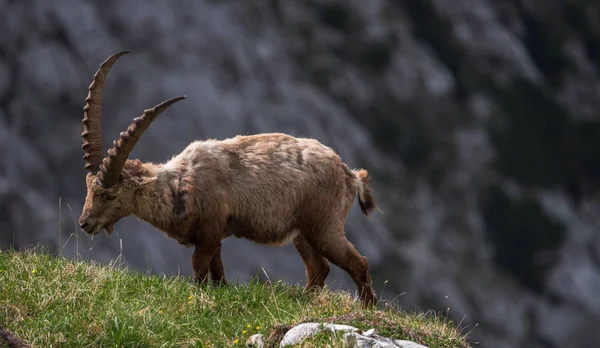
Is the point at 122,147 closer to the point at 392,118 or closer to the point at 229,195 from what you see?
the point at 229,195

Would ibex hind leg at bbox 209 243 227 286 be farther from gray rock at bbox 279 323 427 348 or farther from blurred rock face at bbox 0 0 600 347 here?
blurred rock face at bbox 0 0 600 347

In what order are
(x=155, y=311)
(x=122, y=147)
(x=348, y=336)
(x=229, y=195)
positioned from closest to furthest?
1. (x=348, y=336)
2. (x=155, y=311)
3. (x=122, y=147)
4. (x=229, y=195)

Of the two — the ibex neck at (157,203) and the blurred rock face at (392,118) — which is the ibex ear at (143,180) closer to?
the ibex neck at (157,203)

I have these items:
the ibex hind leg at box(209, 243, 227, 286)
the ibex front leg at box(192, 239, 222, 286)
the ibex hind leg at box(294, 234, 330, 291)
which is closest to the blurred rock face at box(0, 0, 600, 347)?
the ibex hind leg at box(294, 234, 330, 291)

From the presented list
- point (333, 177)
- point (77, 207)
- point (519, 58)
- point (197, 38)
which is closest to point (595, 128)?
point (519, 58)

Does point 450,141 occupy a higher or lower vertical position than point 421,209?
higher

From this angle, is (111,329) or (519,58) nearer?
(111,329)

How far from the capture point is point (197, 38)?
84.1 metres

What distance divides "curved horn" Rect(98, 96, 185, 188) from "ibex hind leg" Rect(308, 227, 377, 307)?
243 cm

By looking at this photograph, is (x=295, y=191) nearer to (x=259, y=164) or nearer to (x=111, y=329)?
(x=259, y=164)

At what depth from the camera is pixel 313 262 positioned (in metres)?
12.6

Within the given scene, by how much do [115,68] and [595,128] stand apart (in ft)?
159

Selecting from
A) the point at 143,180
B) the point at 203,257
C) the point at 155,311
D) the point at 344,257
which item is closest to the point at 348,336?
the point at 155,311

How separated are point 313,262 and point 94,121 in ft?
10.3
